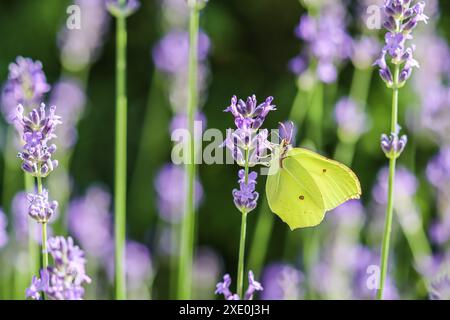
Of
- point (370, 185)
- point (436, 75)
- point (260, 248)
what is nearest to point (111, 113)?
point (260, 248)

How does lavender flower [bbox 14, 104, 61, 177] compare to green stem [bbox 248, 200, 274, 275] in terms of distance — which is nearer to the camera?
lavender flower [bbox 14, 104, 61, 177]

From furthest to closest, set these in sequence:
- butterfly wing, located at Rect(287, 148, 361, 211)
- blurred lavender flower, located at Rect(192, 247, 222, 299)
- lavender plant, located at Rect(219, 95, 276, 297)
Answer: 1. blurred lavender flower, located at Rect(192, 247, 222, 299)
2. butterfly wing, located at Rect(287, 148, 361, 211)
3. lavender plant, located at Rect(219, 95, 276, 297)

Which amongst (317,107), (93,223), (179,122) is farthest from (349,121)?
(93,223)

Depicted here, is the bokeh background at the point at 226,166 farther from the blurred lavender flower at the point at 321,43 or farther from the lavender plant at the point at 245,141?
the lavender plant at the point at 245,141

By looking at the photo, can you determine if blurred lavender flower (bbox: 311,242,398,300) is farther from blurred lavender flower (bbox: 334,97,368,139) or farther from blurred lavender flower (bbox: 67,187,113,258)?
blurred lavender flower (bbox: 67,187,113,258)

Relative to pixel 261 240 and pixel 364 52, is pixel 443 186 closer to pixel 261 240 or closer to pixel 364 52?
pixel 364 52

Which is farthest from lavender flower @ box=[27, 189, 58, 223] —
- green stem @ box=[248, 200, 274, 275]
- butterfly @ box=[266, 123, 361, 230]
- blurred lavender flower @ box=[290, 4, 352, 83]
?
green stem @ box=[248, 200, 274, 275]

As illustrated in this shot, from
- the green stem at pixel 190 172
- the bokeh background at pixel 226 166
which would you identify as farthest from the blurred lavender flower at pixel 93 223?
the green stem at pixel 190 172
